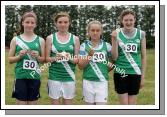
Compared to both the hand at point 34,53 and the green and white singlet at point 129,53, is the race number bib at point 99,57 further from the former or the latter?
the hand at point 34,53

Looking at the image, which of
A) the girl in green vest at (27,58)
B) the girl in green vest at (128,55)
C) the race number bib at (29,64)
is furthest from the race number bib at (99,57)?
the race number bib at (29,64)

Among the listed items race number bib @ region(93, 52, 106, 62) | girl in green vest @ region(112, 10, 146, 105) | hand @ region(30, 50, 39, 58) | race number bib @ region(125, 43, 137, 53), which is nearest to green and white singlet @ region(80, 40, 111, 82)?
race number bib @ region(93, 52, 106, 62)

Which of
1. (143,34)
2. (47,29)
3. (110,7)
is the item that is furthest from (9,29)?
(143,34)

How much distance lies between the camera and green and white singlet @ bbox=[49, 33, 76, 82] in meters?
4.89

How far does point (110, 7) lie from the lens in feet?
17.5

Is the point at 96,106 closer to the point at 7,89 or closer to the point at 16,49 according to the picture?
the point at 16,49

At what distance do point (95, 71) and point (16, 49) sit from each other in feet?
3.20

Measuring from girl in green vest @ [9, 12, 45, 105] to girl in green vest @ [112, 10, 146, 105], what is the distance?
916mm

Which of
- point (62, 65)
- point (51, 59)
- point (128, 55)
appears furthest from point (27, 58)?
point (128, 55)

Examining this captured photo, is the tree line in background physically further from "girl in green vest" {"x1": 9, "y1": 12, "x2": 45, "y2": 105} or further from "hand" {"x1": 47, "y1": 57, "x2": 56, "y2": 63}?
"hand" {"x1": 47, "y1": 57, "x2": 56, "y2": 63}

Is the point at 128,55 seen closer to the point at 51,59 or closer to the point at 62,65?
the point at 62,65

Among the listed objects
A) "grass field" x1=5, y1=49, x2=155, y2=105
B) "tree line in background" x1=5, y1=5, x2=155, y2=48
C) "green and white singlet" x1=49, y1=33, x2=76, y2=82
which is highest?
"tree line in background" x1=5, y1=5, x2=155, y2=48

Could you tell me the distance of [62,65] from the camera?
4.95 m

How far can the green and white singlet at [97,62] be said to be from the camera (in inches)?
196
